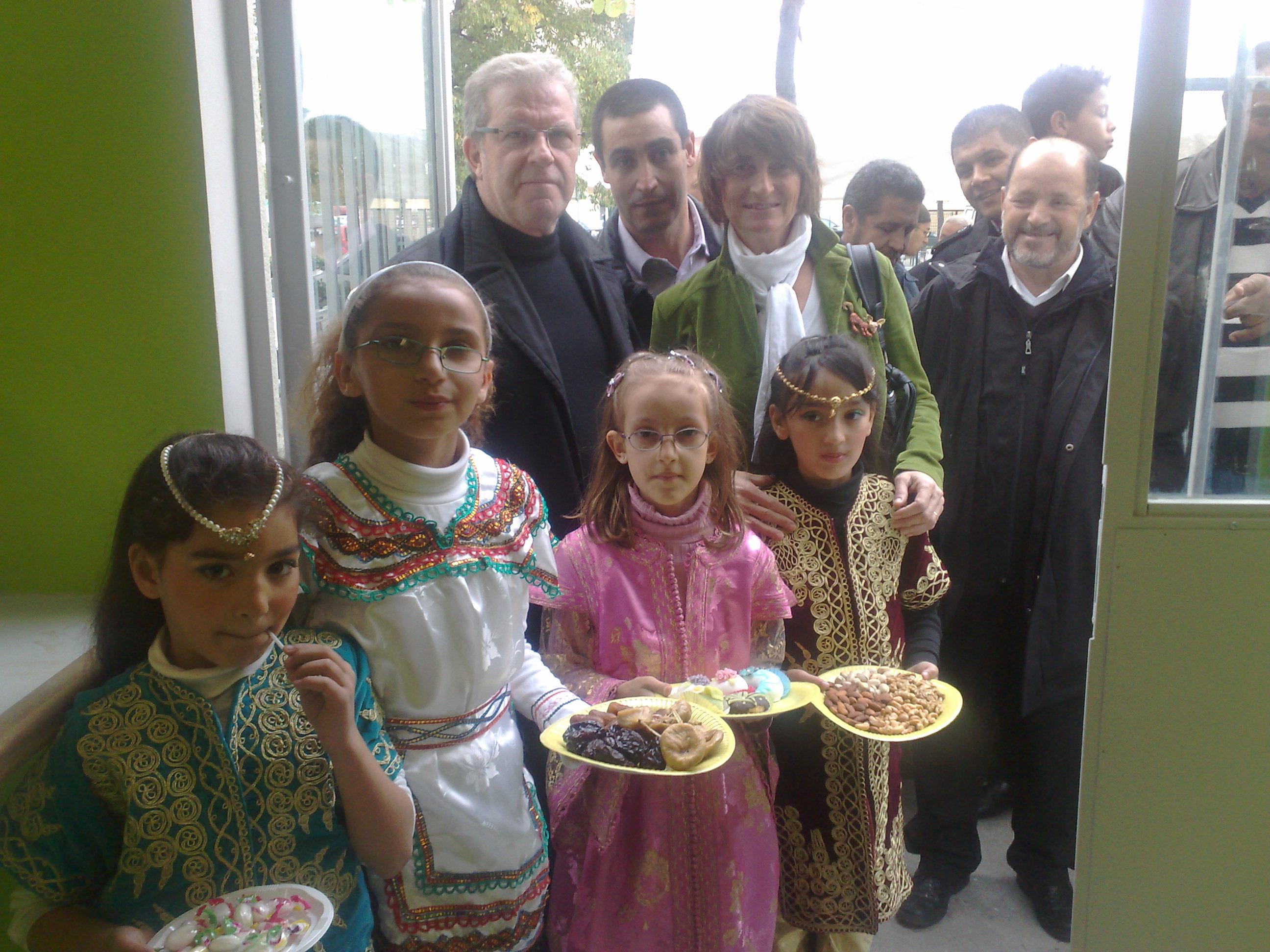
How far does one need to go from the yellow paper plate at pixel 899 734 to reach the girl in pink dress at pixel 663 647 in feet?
0.50

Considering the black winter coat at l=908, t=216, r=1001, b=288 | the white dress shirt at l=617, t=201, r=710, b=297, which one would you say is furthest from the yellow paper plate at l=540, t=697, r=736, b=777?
the black winter coat at l=908, t=216, r=1001, b=288

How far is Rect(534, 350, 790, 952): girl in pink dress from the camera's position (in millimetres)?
1753

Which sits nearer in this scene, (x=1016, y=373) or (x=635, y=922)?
(x=635, y=922)

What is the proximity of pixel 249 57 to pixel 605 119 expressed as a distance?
1089 millimetres

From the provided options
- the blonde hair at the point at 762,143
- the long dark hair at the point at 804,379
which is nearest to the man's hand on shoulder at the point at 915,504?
the long dark hair at the point at 804,379

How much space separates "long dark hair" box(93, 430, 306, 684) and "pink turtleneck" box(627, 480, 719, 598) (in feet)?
2.33

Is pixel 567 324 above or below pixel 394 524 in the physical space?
above

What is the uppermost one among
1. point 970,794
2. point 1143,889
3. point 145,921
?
point 145,921

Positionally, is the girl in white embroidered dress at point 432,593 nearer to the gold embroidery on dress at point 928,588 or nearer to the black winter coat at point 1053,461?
the gold embroidery on dress at point 928,588

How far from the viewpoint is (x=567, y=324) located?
7.43 ft

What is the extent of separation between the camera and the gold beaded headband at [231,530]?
4.07ft

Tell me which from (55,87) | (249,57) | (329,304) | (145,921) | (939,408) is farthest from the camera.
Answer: (939,408)

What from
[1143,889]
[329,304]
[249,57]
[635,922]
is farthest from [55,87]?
[1143,889]

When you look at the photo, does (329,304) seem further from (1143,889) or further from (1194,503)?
(1143,889)
